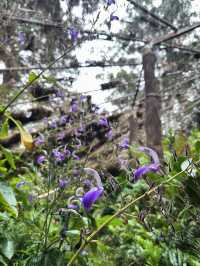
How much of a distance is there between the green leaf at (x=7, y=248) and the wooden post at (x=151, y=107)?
6.65 feet

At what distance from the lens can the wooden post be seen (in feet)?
12.0

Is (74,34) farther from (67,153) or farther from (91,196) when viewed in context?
(91,196)

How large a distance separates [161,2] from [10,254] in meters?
3.31

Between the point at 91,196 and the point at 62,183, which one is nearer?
the point at 91,196

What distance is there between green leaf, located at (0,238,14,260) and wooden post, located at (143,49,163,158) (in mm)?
2027

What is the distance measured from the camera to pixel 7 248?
172 cm

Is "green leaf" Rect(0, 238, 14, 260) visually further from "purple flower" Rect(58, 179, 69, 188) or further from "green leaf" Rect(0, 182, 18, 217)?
"purple flower" Rect(58, 179, 69, 188)

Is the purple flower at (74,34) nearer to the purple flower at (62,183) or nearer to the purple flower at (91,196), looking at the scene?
the purple flower at (62,183)

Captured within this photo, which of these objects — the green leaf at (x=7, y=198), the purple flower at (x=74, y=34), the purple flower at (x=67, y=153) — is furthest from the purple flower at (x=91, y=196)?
the purple flower at (x=74, y=34)

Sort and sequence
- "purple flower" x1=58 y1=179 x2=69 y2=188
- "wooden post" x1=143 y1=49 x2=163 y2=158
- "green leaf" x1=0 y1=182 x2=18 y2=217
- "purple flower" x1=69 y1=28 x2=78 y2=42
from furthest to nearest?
"wooden post" x1=143 y1=49 x2=163 y2=158 → "purple flower" x1=69 y1=28 x2=78 y2=42 → "purple flower" x1=58 y1=179 x2=69 y2=188 → "green leaf" x1=0 y1=182 x2=18 y2=217

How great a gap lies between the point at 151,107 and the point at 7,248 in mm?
2292

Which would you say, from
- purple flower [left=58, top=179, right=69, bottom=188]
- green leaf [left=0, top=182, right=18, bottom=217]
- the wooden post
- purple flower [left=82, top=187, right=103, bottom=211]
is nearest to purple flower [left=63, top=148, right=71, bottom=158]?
purple flower [left=58, top=179, right=69, bottom=188]

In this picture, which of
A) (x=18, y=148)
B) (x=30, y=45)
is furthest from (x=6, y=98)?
(x=18, y=148)

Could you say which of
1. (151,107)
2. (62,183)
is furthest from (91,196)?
(151,107)
